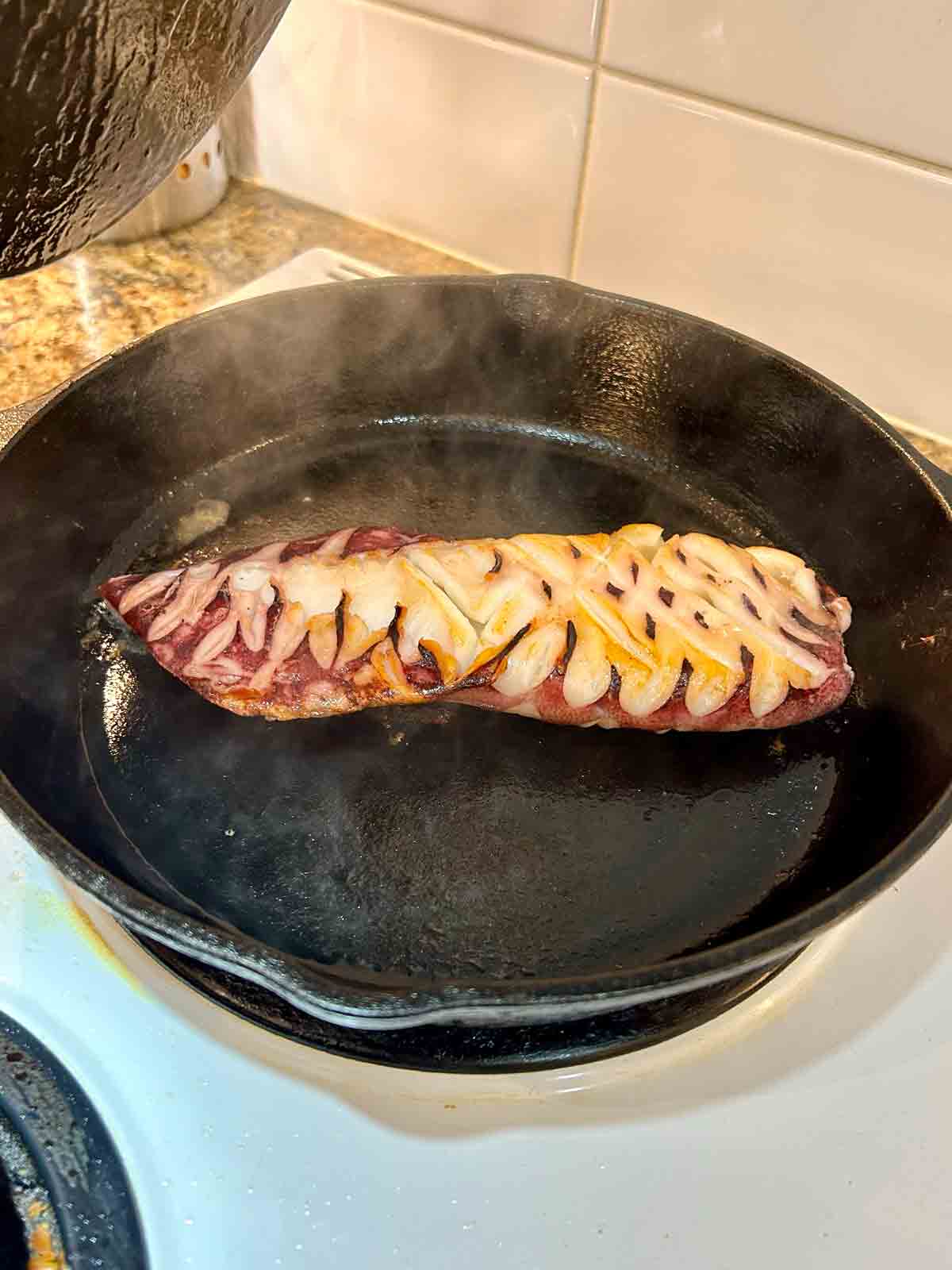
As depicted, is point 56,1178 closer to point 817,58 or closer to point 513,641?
point 513,641

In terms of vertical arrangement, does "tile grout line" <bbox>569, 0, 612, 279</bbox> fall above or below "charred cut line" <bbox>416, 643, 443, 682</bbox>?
above

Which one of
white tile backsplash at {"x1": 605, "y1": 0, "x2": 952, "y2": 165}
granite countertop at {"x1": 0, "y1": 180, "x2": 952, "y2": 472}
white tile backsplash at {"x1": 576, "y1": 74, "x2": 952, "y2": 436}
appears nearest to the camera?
white tile backsplash at {"x1": 605, "y1": 0, "x2": 952, "y2": 165}

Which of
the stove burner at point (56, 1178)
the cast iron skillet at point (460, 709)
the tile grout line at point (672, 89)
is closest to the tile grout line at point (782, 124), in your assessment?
the tile grout line at point (672, 89)

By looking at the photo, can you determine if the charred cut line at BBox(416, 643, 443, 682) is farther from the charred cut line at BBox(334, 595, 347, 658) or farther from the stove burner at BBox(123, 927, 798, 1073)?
the stove burner at BBox(123, 927, 798, 1073)

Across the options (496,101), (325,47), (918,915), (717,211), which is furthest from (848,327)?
(325,47)

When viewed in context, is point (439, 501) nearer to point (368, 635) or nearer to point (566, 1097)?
point (368, 635)

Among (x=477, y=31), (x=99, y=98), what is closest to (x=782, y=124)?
(x=477, y=31)

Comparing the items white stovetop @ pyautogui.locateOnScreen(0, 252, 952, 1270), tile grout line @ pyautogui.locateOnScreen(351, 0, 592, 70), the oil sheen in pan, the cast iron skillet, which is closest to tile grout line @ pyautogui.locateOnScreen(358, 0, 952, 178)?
tile grout line @ pyautogui.locateOnScreen(351, 0, 592, 70)
